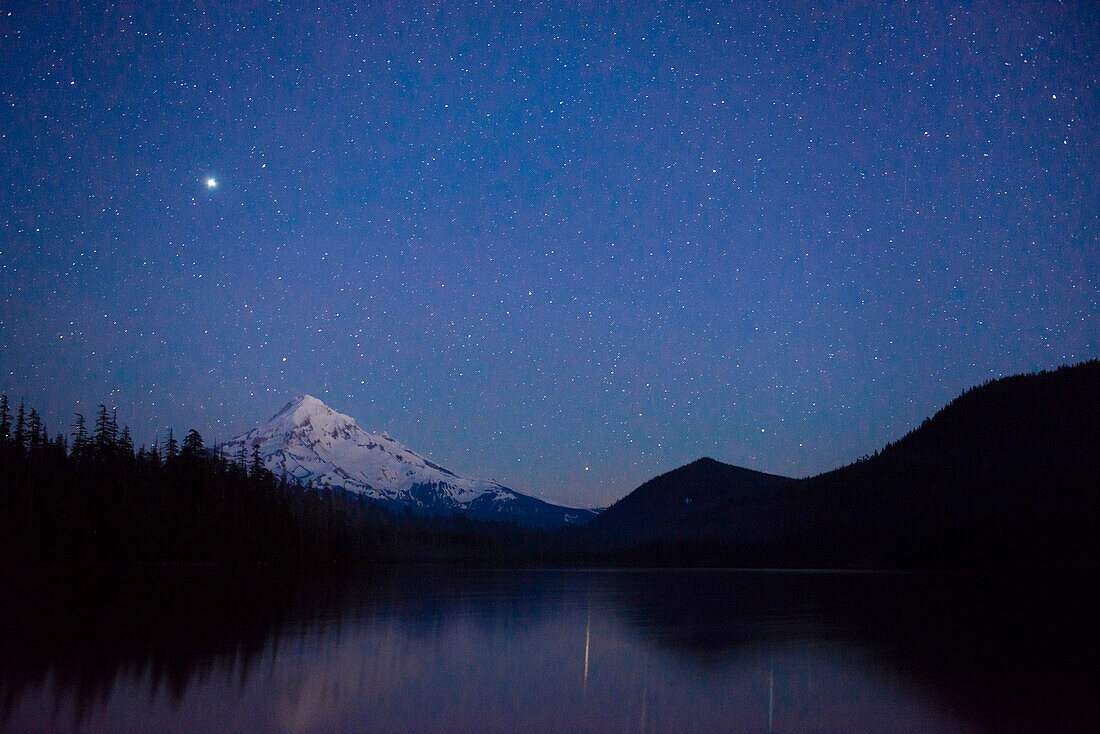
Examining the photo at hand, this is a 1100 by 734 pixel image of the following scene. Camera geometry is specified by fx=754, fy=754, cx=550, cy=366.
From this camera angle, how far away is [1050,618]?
151 ft

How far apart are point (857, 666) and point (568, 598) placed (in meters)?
43.3

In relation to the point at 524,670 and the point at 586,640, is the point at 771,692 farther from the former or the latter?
the point at 586,640

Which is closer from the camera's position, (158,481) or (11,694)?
(11,694)

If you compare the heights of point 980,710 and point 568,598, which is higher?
point 980,710

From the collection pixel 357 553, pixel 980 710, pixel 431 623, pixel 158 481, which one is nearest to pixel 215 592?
pixel 431 623

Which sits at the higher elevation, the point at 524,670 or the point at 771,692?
the point at 771,692

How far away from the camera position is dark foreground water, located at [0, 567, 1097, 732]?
1791 cm

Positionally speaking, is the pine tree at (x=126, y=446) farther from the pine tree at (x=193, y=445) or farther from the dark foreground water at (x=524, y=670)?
the dark foreground water at (x=524, y=670)

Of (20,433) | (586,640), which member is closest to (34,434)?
(20,433)

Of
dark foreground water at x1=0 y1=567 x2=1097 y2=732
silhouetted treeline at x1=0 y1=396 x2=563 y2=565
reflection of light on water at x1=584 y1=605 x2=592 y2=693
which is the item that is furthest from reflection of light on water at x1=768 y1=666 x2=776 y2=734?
silhouetted treeline at x1=0 y1=396 x2=563 y2=565

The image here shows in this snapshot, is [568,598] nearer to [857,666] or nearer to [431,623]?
[431,623]

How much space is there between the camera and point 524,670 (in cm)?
2644

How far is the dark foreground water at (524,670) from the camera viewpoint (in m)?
17.9

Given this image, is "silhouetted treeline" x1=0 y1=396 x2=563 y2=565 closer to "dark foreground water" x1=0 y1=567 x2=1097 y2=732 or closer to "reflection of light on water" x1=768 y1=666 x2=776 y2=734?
"dark foreground water" x1=0 y1=567 x2=1097 y2=732
